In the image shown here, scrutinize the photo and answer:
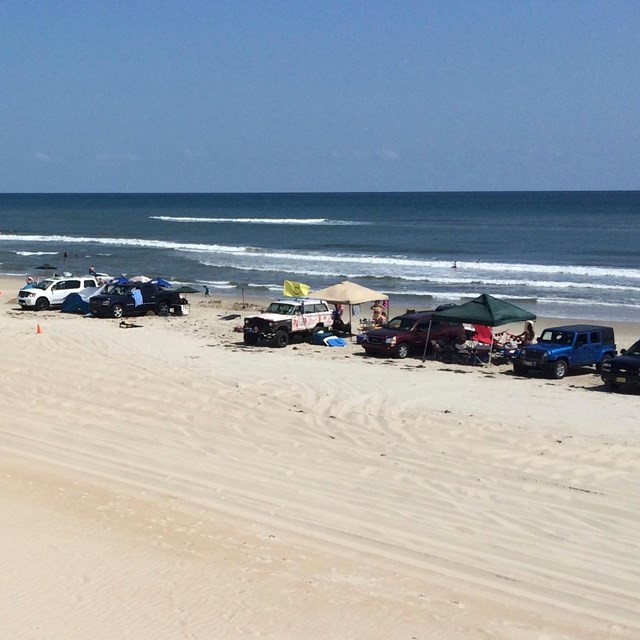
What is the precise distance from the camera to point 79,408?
17.5 metres

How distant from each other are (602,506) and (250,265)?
44633 millimetres

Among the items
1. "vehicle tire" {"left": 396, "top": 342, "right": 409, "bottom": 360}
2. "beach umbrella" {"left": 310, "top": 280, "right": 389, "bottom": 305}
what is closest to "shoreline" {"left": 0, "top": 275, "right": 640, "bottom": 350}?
"beach umbrella" {"left": 310, "top": 280, "right": 389, "bottom": 305}

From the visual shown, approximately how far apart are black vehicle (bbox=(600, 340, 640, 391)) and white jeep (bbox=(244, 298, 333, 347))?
917cm

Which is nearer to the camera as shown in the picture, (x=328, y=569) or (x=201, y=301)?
(x=328, y=569)

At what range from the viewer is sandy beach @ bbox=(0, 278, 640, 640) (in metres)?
8.88

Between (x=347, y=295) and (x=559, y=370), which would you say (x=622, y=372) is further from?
(x=347, y=295)

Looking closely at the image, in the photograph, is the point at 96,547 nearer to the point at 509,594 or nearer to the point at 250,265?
the point at 509,594

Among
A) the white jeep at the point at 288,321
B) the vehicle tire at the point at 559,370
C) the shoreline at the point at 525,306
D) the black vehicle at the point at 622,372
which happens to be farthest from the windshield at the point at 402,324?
the shoreline at the point at 525,306

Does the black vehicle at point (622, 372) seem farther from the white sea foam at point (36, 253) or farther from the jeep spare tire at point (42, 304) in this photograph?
the white sea foam at point (36, 253)

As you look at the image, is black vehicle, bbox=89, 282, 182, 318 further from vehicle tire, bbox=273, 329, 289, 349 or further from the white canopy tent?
vehicle tire, bbox=273, 329, 289, 349

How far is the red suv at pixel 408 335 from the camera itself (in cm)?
2409

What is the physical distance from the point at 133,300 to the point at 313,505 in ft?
68.0

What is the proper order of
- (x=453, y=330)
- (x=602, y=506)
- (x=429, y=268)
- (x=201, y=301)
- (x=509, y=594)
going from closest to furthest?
(x=509, y=594), (x=602, y=506), (x=453, y=330), (x=201, y=301), (x=429, y=268)

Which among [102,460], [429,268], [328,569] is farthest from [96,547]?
[429,268]
